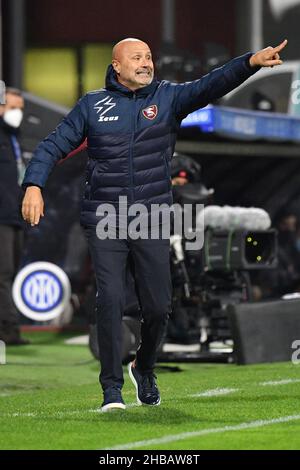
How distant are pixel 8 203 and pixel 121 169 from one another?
6.04 metres

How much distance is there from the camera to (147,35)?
84.6ft

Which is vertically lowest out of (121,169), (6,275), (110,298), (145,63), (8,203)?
(6,275)

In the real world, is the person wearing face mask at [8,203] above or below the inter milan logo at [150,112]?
below

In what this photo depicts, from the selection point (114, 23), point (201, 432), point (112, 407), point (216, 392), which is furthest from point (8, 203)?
point (114, 23)

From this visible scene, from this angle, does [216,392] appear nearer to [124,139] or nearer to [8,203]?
[124,139]

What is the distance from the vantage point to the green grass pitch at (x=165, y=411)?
7.63 m

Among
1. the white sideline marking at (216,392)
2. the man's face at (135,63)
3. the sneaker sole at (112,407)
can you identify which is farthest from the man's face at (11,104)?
the sneaker sole at (112,407)

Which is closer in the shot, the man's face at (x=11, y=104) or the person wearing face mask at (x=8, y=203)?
the person wearing face mask at (x=8, y=203)

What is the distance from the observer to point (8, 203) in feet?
48.3

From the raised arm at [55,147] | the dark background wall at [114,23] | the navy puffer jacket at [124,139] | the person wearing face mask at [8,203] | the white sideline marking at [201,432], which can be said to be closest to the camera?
the white sideline marking at [201,432]

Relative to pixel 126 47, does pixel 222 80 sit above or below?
below

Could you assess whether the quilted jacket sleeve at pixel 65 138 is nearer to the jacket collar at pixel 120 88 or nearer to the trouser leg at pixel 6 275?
the jacket collar at pixel 120 88

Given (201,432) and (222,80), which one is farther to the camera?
(222,80)

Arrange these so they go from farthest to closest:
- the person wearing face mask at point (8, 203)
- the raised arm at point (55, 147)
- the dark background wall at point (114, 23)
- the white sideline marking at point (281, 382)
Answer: the dark background wall at point (114, 23) → the person wearing face mask at point (8, 203) → the white sideline marking at point (281, 382) → the raised arm at point (55, 147)
